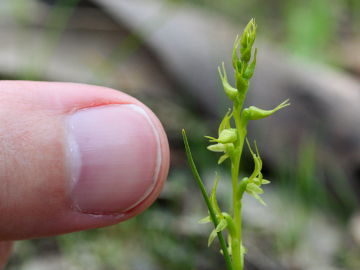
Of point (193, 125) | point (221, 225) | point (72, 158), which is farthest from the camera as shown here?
point (193, 125)

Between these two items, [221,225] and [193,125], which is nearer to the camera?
[221,225]

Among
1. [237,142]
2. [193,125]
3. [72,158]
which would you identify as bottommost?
[193,125]

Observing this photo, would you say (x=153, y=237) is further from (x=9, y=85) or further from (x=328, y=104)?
(x=328, y=104)

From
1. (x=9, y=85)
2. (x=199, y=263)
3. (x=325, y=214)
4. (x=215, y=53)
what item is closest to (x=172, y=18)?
(x=215, y=53)

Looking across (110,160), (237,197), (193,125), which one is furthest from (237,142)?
(193,125)

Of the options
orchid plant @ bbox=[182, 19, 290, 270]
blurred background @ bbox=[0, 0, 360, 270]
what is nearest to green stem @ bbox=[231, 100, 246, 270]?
orchid plant @ bbox=[182, 19, 290, 270]

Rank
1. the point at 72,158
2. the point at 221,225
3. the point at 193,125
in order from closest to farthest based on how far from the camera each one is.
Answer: the point at 221,225 < the point at 72,158 < the point at 193,125

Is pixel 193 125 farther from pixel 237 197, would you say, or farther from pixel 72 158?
pixel 237 197

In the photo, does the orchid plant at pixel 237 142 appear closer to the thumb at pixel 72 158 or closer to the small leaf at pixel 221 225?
the small leaf at pixel 221 225
